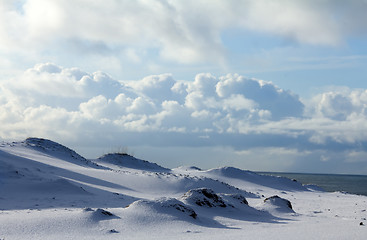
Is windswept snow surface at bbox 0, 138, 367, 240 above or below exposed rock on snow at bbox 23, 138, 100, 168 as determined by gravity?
below

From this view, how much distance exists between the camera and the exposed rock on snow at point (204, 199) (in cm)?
1698

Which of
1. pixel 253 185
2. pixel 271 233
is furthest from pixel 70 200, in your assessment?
pixel 253 185

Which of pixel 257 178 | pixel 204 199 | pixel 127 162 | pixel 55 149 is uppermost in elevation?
pixel 55 149

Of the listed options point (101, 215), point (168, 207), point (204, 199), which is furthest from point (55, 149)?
point (101, 215)

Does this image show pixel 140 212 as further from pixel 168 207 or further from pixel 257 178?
pixel 257 178

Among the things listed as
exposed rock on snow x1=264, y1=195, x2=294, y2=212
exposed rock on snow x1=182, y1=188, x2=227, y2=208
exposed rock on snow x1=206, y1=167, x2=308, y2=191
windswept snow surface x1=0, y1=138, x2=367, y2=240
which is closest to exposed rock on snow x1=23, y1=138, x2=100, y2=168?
windswept snow surface x1=0, y1=138, x2=367, y2=240

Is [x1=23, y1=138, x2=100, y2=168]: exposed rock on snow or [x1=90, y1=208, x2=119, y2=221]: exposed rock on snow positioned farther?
[x1=23, y1=138, x2=100, y2=168]: exposed rock on snow

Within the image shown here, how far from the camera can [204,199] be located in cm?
1712

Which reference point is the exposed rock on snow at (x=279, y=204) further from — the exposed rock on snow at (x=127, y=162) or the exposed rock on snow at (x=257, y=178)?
the exposed rock on snow at (x=127, y=162)

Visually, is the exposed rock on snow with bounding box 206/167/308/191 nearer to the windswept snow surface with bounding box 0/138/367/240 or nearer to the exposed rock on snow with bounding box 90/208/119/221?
the windswept snow surface with bounding box 0/138/367/240

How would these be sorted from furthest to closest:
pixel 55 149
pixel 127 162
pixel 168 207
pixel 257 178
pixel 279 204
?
pixel 127 162
pixel 257 178
pixel 55 149
pixel 279 204
pixel 168 207

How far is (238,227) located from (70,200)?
10.3 m

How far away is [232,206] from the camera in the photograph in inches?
690

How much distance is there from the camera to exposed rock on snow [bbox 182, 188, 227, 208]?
1698 centimetres
